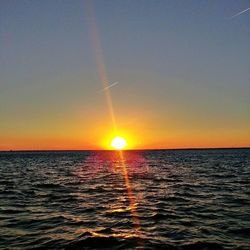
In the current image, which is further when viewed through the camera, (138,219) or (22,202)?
(22,202)

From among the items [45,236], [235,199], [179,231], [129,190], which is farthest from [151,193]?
[45,236]

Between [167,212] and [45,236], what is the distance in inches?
305

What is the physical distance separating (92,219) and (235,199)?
11.5 meters

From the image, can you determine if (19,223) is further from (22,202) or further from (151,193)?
(151,193)

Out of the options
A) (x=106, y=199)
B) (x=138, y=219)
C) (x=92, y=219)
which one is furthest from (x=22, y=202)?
(x=138, y=219)

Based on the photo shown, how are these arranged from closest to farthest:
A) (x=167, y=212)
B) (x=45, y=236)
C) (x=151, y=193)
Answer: (x=45, y=236) → (x=167, y=212) → (x=151, y=193)

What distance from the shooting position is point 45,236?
14656 mm

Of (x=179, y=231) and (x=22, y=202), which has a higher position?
(x=22, y=202)

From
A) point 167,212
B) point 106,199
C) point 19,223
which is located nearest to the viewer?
point 19,223

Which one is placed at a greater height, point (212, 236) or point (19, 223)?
point (19, 223)

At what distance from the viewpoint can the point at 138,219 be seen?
18.0 metres

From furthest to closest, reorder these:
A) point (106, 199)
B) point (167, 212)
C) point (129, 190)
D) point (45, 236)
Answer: point (129, 190) < point (106, 199) < point (167, 212) < point (45, 236)

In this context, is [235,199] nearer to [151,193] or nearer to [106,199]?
[151,193]

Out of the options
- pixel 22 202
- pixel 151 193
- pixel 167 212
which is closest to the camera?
pixel 167 212
